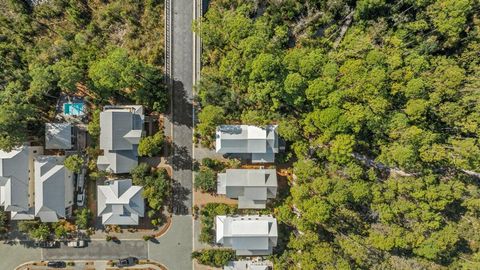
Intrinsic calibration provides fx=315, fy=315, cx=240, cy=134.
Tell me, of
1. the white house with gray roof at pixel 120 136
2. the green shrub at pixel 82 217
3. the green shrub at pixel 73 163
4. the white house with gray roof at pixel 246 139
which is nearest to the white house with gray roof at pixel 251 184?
the white house with gray roof at pixel 246 139

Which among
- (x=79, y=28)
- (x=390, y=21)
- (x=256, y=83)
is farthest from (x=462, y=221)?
(x=79, y=28)

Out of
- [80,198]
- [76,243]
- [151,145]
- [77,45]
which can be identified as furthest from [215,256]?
[77,45]

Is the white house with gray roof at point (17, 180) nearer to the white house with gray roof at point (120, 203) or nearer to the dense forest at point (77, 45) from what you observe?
the dense forest at point (77, 45)

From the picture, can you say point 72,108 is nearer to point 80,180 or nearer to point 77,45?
point 77,45

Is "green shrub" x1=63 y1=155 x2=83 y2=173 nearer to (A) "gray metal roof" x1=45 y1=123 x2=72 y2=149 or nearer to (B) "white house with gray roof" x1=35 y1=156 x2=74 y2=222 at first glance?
(B) "white house with gray roof" x1=35 y1=156 x2=74 y2=222

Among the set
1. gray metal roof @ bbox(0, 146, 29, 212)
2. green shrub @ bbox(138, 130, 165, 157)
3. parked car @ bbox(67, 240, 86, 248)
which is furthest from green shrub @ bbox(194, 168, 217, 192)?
gray metal roof @ bbox(0, 146, 29, 212)

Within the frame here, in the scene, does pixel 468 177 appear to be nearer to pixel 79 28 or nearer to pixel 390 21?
pixel 390 21
